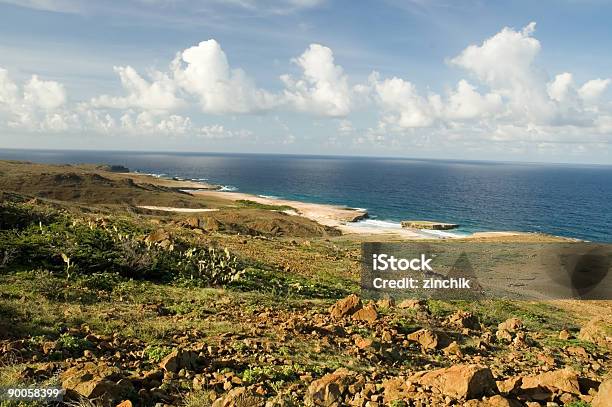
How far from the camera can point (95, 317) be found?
1047 centimetres

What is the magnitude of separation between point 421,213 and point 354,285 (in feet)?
263

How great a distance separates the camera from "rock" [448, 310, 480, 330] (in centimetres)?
1345

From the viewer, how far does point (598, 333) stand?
13359 mm

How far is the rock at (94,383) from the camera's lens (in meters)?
6.27

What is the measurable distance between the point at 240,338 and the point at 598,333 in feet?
37.8

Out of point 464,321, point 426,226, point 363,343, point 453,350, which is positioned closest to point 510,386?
point 453,350

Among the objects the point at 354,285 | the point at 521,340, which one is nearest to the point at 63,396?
the point at 521,340

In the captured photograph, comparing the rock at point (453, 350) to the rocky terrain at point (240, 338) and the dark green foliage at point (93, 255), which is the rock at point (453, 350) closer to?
the rocky terrain at point (240, 338)

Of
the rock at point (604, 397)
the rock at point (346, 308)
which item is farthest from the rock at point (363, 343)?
the rock at point (604, 397)

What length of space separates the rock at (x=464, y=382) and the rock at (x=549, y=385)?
0.65 metres

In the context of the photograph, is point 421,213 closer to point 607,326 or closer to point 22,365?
point 607,326

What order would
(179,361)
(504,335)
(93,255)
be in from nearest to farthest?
(179,361) → (504,335) → (93,255)

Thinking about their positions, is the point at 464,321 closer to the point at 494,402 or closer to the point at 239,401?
the point at 494,402

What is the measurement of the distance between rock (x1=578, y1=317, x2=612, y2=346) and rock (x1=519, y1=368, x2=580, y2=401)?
689 cm
